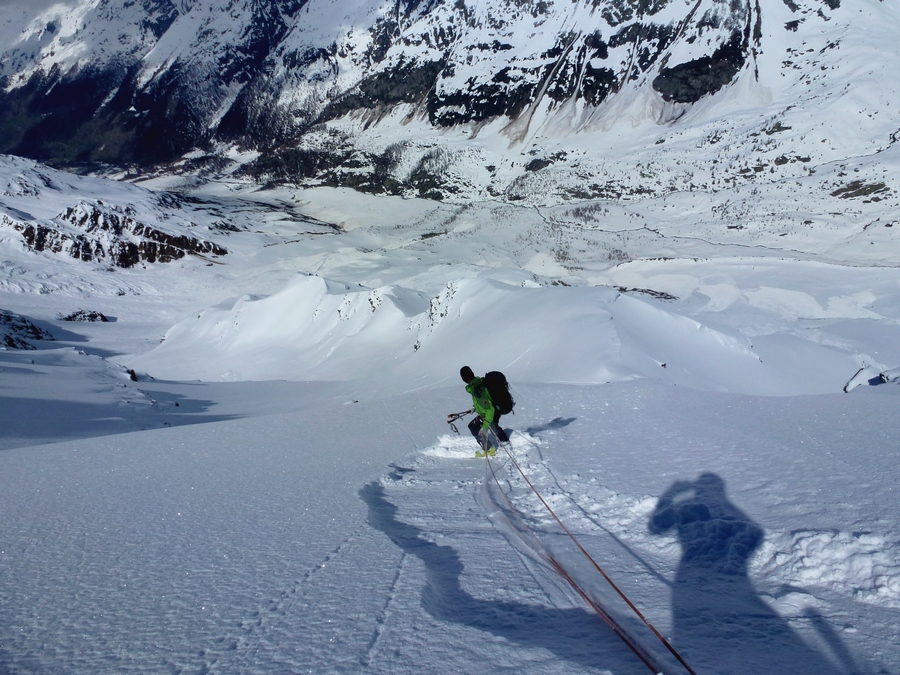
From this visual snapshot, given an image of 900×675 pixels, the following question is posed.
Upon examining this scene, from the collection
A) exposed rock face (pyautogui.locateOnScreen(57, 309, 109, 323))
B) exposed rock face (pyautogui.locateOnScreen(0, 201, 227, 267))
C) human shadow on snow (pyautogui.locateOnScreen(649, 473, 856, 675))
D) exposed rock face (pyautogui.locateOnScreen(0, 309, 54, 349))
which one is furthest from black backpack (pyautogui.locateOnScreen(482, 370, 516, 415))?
exposed rock face (pyautogui.locateOnScreen(0, 201, 227, 267))

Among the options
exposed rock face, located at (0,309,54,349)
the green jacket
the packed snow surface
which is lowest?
exposed rock face, located at (0,309,54,349)

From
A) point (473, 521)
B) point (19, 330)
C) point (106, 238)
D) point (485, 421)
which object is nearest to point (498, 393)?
point (485, 421)

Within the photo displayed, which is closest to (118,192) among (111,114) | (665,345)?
(665,345)

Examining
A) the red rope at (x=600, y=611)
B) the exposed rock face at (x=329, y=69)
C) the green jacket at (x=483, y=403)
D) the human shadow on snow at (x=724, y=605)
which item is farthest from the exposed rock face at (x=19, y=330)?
the exposed rock face at (x=329, y=69)

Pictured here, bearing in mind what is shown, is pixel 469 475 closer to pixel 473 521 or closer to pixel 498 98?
pixel 473 521

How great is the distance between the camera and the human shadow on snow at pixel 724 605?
186 centimetres

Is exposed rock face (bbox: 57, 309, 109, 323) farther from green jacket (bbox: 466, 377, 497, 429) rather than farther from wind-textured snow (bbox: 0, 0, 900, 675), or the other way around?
green jacket (bbox: 466, 377, 497, 429)

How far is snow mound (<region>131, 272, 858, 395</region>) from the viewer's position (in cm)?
1032

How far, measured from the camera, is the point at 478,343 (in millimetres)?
14234

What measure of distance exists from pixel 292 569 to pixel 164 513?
1312 mm

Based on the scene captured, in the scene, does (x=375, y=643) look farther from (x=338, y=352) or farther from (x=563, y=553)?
(x=338, y=352)

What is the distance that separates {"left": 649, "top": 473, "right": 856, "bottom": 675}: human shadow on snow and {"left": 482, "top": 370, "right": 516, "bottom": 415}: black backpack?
231 cm

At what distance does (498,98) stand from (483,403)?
108 metres

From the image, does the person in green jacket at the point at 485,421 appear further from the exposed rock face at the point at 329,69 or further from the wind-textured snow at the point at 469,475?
the exposed rock face at the point at 329,69
